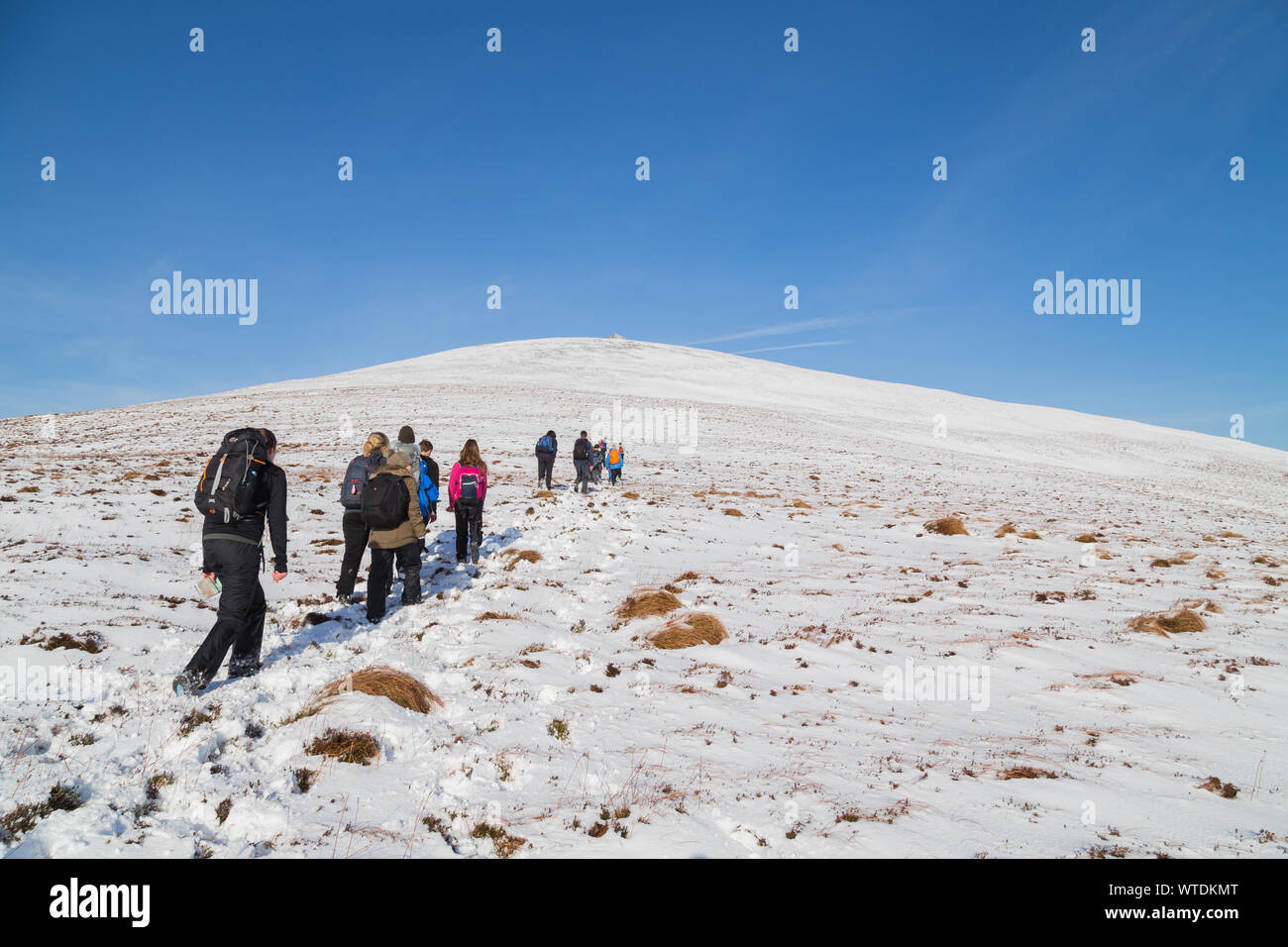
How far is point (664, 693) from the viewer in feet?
22.7

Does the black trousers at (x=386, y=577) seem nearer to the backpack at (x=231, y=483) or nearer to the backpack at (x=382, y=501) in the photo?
the backpack at (x=382, y=501)

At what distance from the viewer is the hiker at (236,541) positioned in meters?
6.13

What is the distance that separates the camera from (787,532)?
55.1 feet

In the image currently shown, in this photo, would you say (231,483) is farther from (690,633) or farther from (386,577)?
(690,633)

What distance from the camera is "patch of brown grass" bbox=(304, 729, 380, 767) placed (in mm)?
4871

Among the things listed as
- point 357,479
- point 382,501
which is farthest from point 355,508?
point 382,501

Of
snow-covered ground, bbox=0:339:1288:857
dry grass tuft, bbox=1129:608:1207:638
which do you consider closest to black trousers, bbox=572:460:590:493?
snow-covered ground, bbox=0:339:1288:857

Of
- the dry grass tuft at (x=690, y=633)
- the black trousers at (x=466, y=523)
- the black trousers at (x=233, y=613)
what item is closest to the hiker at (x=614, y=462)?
the black trousers at (x=466, y=523)

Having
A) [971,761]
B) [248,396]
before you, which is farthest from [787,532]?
[248,396]

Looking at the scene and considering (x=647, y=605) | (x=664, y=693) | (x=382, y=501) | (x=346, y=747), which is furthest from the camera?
(x=647, y=605)

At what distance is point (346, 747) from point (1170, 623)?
11.9 m

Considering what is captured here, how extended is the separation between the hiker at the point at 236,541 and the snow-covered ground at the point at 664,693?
383mm
